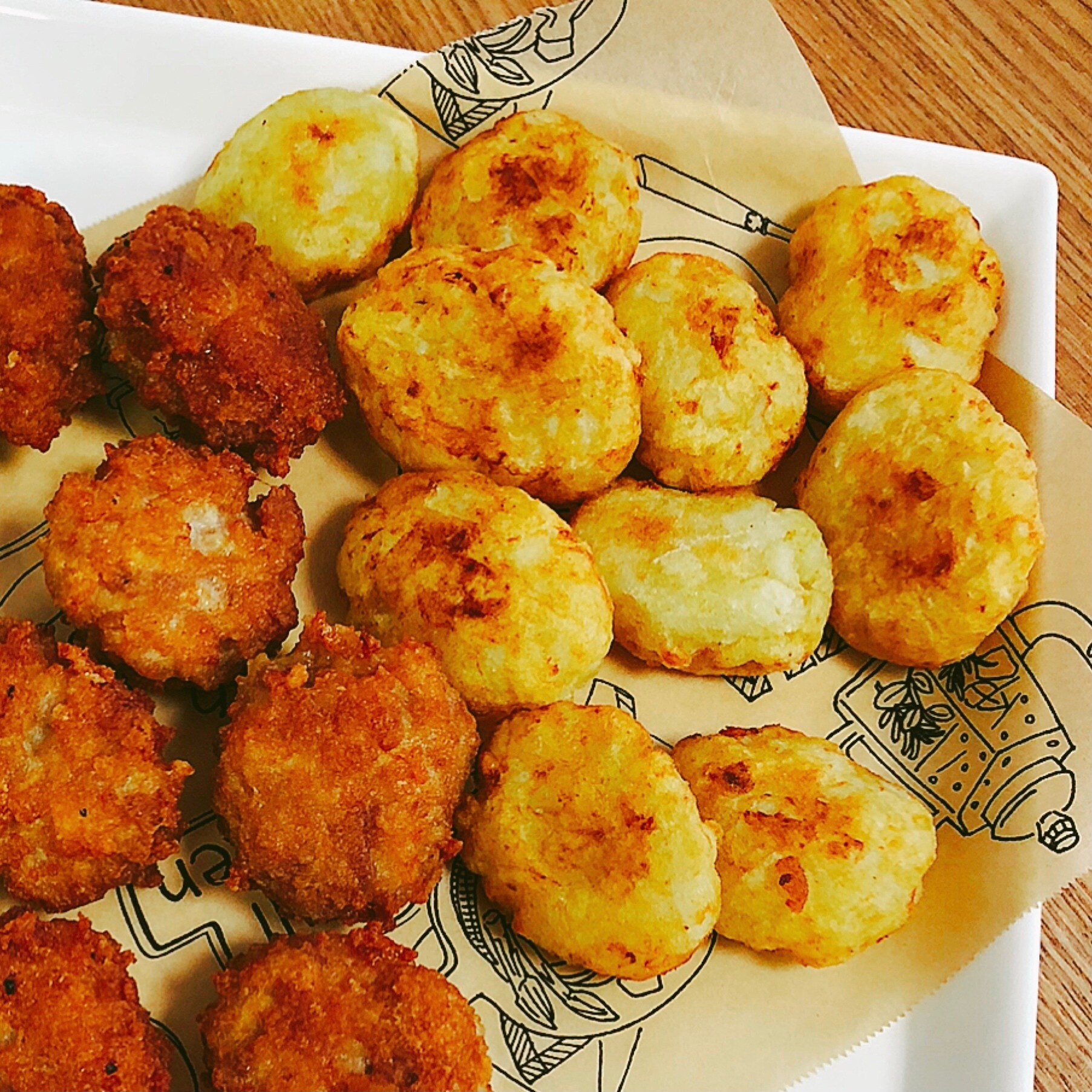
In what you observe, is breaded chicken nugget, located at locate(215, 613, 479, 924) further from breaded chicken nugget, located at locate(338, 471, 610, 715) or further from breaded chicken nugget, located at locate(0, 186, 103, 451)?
breaded chicken nugget, located at locate(0, 186, 103, 451)

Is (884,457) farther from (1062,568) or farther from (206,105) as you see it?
(206,105)

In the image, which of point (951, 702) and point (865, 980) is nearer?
point (865, 980)

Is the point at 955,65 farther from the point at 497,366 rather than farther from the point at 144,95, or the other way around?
the point at 144,95

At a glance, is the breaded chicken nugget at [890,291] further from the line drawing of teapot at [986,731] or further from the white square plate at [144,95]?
the line drawing of teapot at [986,731]

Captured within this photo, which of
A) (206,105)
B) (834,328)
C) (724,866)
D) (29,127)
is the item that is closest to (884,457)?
(834,328)

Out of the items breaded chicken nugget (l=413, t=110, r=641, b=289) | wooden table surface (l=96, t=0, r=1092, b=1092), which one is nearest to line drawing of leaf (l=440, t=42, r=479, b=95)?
breaded chicken nugget (l=413, t=110, r=641, b=289)

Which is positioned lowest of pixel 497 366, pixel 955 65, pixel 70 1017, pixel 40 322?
pixel 70 1017

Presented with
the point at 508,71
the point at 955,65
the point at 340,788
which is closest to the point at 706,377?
the point at 508,71
